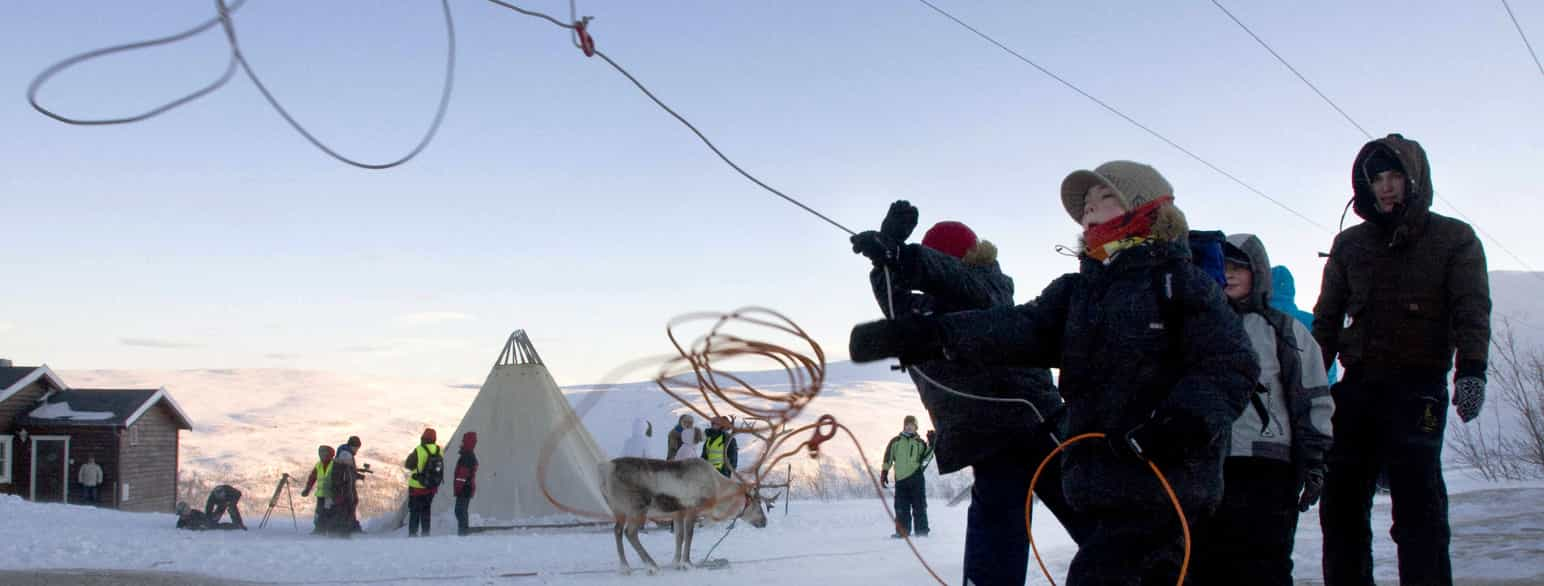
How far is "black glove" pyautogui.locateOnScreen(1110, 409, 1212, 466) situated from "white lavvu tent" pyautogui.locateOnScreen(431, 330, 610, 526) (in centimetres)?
1285

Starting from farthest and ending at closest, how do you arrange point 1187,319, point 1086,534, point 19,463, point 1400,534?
point 19,463
point 1400,534
point 1086,534
point 1187,319

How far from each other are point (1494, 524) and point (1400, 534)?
3531 millimetres

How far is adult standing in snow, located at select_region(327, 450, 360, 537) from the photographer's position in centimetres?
1516

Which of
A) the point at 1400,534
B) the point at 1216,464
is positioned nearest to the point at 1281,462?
the point at 1400,534

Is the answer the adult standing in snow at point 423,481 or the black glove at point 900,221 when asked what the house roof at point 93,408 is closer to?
the adult standing in snow at point 423,481

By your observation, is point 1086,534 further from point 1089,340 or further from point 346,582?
point 346,582

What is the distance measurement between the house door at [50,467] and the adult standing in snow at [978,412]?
28.8m

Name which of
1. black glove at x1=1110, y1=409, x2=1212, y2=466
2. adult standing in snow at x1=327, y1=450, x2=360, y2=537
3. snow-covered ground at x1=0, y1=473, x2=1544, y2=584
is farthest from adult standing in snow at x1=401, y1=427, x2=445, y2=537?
black glove at x1=1110, y1=409, x2=1212, y2=466

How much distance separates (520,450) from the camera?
15.8m

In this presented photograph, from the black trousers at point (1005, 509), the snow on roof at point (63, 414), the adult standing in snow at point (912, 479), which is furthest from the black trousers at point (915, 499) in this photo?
the snow on roof at point (63, 414)

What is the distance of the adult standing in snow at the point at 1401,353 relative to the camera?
396 cm

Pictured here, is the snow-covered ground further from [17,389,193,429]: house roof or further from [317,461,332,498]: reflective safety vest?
[17,389,193,429]: house roof

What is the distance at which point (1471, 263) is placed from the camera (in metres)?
4.12

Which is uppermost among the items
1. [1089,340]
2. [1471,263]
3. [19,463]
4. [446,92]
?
[446,92]
